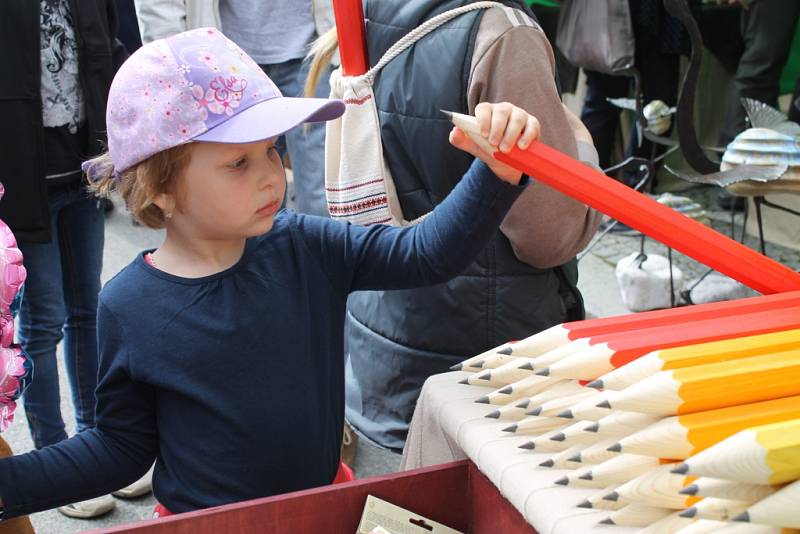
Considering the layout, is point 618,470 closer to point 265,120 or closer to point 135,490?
point 265,120

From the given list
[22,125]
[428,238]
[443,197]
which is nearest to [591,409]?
[428,238]

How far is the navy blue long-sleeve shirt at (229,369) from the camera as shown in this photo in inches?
45.8

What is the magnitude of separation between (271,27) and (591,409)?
209cm

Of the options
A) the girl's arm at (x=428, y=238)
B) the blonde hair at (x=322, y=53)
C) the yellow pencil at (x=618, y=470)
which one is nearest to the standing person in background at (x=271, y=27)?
the blonde hair at (x=322, y=53)

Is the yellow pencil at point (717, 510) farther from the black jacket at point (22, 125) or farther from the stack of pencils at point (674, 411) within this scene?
the black jacket at point (22, 125)

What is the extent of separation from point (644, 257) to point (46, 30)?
2223mm

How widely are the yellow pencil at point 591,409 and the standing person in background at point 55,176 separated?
4.62 ft

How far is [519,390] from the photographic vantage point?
958 millimetres

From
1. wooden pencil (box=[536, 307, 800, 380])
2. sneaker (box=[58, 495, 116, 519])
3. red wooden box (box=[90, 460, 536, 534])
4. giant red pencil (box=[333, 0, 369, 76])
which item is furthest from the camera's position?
sneaker (box=[58, 495, 116, 519])

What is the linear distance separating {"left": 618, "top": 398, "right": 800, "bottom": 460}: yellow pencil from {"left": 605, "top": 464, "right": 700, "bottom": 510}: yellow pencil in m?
0.02

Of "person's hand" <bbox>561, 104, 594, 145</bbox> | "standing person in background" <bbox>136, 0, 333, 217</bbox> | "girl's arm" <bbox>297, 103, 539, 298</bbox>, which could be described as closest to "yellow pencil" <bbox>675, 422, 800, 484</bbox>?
"girl's arm" <bbox>297, 103, 539, 298</bbox>

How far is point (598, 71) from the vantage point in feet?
14.6

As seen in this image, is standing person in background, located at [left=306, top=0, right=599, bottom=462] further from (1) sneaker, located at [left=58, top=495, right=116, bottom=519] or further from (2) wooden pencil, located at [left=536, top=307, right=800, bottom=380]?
(1) sneaker, located at [left=58, top=495, right=116, bottom=519]

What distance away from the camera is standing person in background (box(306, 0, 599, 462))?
143 centimetres
